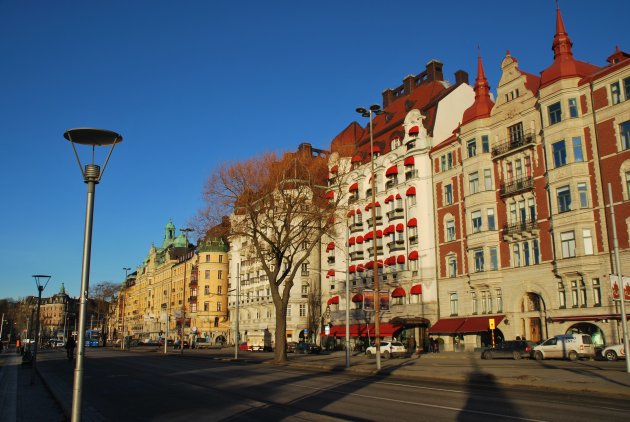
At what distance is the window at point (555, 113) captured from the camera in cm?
4253

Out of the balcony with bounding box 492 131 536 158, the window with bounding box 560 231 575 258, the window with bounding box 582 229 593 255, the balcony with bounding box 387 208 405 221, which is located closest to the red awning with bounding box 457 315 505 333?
the window with bounding box 560 231 575 258

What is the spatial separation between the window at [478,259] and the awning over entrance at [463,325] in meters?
4.28

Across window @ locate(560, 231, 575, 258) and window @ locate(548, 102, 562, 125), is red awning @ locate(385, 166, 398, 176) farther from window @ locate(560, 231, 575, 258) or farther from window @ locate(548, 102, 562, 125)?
window @ locate(560, 231, 575, 258)

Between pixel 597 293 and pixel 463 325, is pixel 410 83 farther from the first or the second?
pixel 597 293

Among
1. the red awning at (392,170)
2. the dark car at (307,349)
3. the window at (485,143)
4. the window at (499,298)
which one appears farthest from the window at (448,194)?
the dark car at (307,349)

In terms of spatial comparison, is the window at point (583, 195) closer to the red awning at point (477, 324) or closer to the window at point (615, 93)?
the window at point (615, 93)

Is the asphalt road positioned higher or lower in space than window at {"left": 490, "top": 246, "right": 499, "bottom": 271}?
lower

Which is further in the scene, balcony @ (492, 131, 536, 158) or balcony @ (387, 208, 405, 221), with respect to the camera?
balcony @ (387, 208, 405, 221)

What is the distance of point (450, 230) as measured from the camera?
5416 cm

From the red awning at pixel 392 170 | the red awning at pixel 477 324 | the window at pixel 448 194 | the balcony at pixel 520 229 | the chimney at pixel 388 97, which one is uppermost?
the chimney at pixel 388 97

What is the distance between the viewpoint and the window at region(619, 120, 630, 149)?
126 ft

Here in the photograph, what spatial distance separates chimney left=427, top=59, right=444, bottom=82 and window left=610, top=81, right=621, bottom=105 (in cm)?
2933

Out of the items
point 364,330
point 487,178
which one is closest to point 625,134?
point 487,178

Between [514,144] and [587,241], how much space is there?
1069cm
